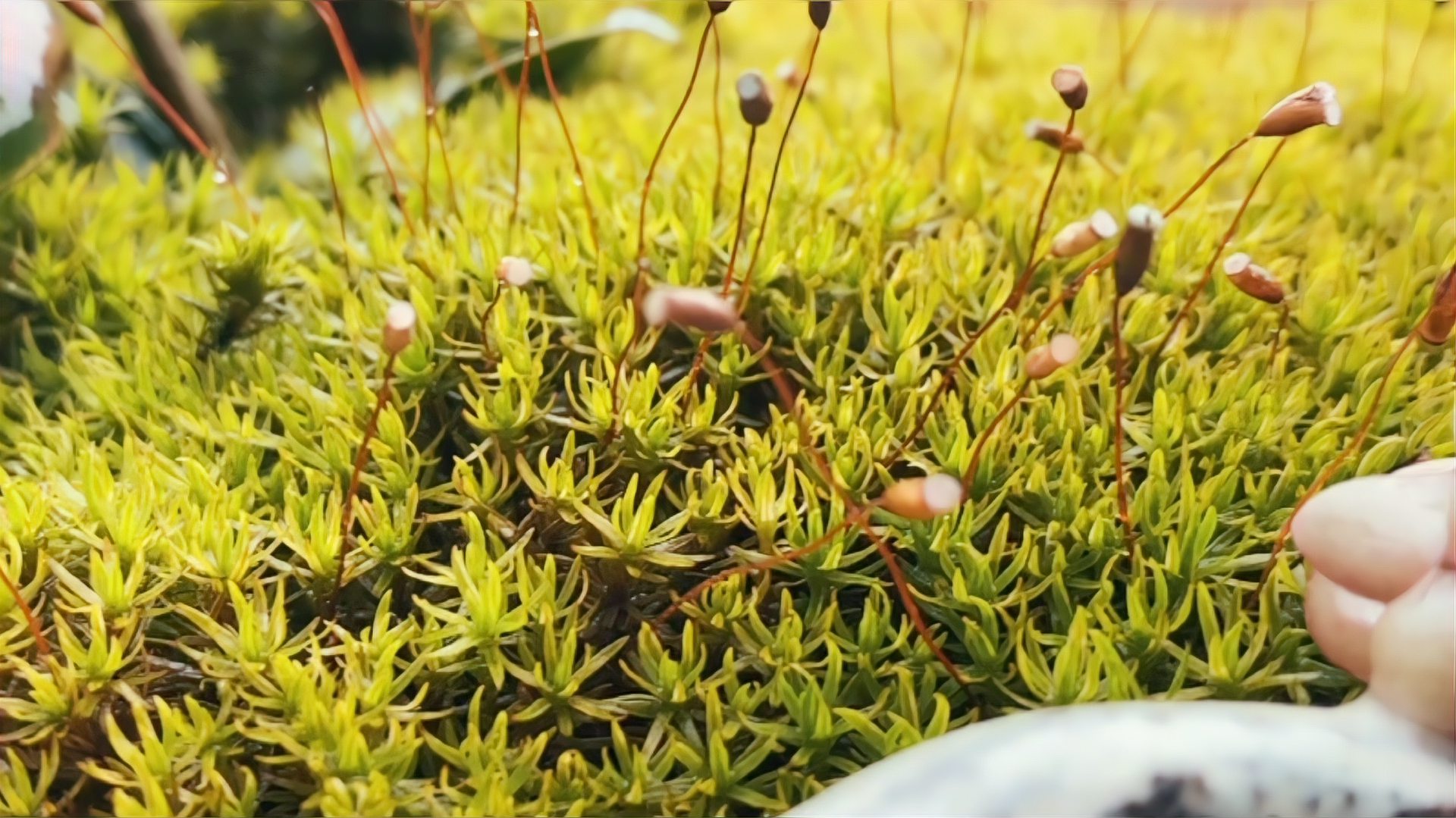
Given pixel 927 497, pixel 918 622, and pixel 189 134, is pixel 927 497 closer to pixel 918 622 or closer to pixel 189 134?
pixel 918 622

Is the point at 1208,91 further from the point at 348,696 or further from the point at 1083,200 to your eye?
the point at 348,696

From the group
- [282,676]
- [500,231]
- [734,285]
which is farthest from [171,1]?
[282,676]

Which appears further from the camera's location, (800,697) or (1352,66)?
(1352,66)

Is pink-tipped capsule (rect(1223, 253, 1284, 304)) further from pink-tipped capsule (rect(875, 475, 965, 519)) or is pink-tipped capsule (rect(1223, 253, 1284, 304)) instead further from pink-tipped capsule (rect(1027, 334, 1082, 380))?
pink-tipped capsule (rect(875, 475, 965, 519))

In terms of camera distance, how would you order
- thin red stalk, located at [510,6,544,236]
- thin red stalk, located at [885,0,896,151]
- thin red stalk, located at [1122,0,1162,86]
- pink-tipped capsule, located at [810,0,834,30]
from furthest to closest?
thin red stalk, located at [1122,0,1162,86] → thin red stalk, located at [885,0,896,151] → thin red stalk, located at [510,6,544,236] → pink-tipped capsule, located at [810,0,834,30]

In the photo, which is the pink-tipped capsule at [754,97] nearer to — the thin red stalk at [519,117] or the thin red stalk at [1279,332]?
the thin red stalk at [519,117]

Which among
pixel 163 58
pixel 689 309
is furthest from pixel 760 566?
pixel 163 58

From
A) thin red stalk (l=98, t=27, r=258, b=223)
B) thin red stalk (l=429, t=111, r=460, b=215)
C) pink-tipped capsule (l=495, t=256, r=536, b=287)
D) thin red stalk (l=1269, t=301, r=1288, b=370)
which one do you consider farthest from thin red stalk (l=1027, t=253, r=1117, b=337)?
thin red stalk (l=98, t=27, r=258, b=223)
